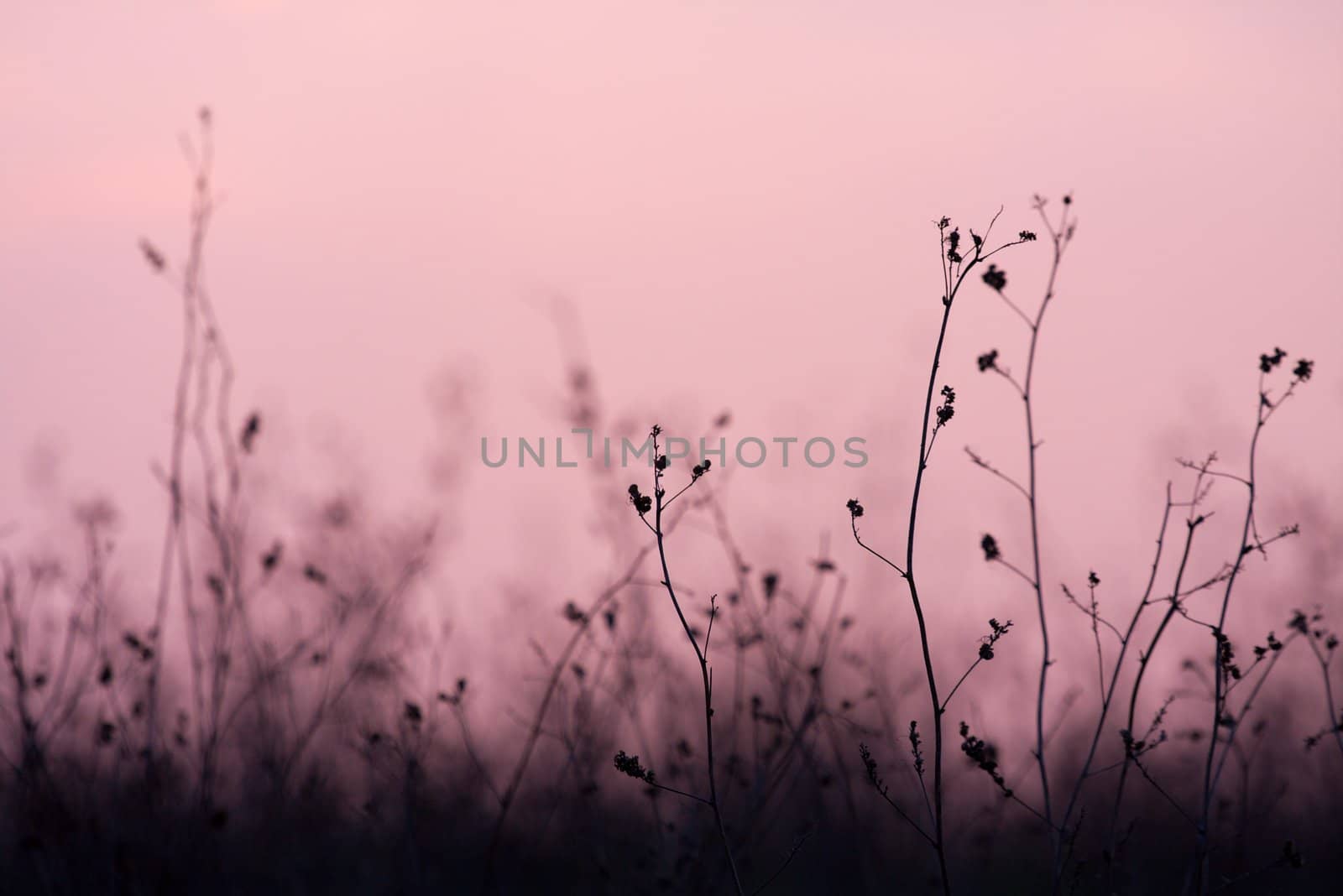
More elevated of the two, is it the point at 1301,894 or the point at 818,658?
the point at 818,658

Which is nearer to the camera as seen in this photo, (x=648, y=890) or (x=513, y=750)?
(x=648, y=890)

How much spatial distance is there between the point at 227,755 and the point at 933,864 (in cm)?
344

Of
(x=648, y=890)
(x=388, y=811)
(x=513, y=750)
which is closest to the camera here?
(x=648, y=890)

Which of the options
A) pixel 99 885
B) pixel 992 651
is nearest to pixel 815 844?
pixel 99 885

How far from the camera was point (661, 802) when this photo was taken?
14.9 feet

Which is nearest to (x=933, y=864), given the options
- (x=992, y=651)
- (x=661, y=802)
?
(x=661, y=802)

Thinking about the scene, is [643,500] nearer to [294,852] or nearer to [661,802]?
[661,802]

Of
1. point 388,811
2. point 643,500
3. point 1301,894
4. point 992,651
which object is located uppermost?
point 643,500

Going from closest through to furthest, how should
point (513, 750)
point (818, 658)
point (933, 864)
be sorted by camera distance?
point (818, 658)
point (933, 864)
point (513, 750)

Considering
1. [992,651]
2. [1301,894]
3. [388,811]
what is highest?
[992,651]

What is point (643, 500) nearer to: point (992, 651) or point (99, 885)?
point (992, 651)

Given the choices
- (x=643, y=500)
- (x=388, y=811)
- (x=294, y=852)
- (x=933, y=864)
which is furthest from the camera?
(x=388, y=811)

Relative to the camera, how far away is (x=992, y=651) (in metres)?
2.67

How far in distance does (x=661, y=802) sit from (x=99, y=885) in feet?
6.92
